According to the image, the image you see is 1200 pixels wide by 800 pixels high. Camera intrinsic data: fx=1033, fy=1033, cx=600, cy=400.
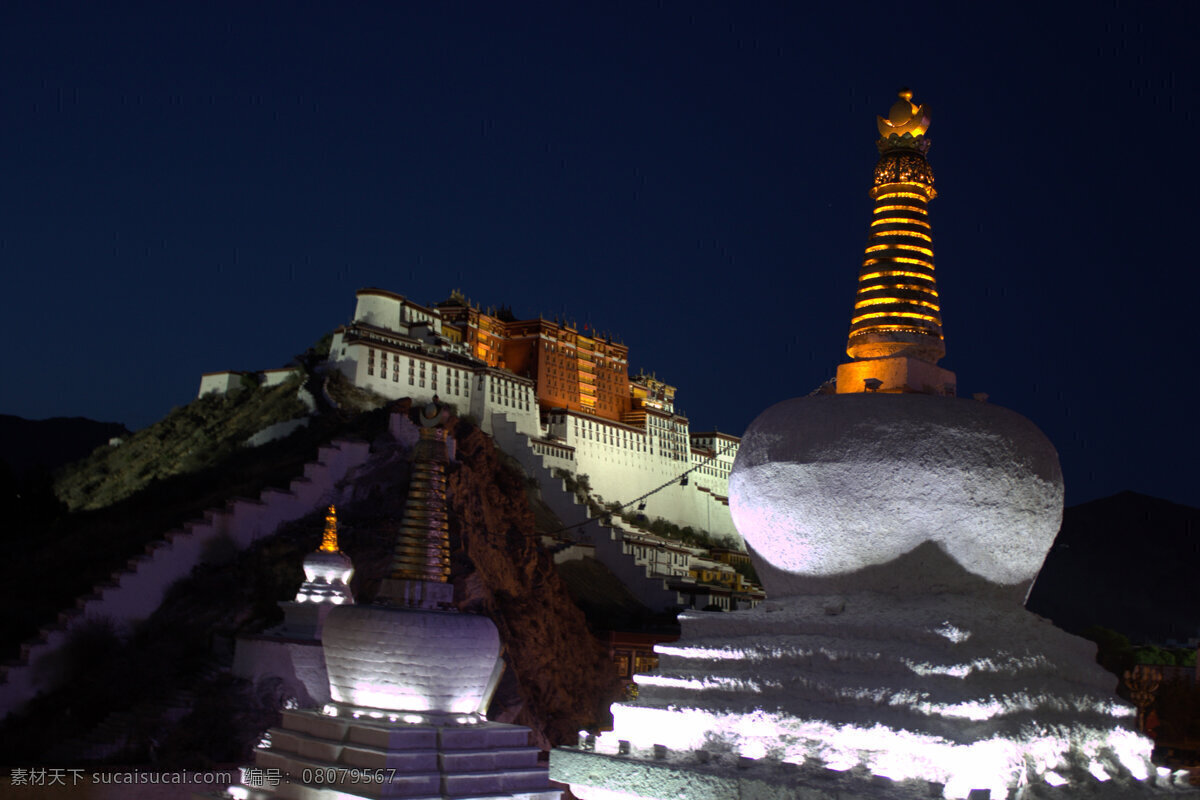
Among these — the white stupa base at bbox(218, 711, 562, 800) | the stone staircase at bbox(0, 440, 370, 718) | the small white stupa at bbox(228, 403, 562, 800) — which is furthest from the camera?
the stone staircase at bbox(0, 440, 370, 718)

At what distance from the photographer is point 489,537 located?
93.4ft

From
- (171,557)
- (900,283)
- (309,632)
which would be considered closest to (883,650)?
(900,283)

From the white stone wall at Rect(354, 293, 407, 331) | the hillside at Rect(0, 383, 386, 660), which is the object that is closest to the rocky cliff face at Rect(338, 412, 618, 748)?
the hillside at Rect(0, 383, 386, 660)

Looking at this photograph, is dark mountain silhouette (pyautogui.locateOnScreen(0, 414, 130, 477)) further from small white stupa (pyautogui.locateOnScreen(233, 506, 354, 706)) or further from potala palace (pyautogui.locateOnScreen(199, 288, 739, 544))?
small white stupa (pyautogui.locateOnScreen(233, 506, 354, 706))

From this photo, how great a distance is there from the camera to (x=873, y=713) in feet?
22.3

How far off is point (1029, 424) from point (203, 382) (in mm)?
43016

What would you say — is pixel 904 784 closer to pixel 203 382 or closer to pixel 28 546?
pixel 28 546

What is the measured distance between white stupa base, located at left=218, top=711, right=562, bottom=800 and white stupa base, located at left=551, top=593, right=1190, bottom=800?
193 cm

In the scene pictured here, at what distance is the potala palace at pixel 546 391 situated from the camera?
41.9 metres

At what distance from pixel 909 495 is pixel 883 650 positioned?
1123mm

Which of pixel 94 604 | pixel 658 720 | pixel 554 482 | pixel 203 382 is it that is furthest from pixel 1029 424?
pixel 203 382

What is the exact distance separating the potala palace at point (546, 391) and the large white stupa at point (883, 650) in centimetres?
3365

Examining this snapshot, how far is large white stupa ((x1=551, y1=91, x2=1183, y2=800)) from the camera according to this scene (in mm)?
6633

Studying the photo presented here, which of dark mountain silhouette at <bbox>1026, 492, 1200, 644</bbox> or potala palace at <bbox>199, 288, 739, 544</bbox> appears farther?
dark mountain silhouette at <bbox>1026, 492, 1200, 644</bbox>
